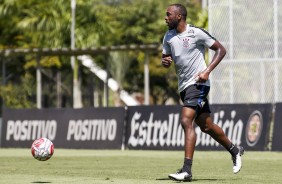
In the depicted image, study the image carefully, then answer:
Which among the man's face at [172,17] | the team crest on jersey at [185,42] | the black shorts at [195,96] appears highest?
the man's face at [172,17]

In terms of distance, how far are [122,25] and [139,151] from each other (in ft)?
129

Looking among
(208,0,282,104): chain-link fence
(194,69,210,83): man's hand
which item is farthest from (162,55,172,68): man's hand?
(208,0,282,104): chain-link fence

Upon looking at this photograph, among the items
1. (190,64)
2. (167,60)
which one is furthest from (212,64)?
(167,60)

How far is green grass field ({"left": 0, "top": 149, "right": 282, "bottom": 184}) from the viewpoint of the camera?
536 inches

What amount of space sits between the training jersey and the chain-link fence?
49.9 ft

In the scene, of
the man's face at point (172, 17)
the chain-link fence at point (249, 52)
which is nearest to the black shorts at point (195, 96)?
the man's face at point (172, 17)

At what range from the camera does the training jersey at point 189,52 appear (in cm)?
1384

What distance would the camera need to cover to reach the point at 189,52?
1389 cm

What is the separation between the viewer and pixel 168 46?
14.1 metres

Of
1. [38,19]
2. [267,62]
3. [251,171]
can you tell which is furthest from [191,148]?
[38,19]

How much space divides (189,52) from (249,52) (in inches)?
642

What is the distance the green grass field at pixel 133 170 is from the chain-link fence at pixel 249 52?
7.46 metres

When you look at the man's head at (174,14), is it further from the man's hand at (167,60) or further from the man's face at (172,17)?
the man's hand at (167,60)

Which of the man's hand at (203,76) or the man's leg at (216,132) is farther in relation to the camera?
the man's leg at (216,132)
